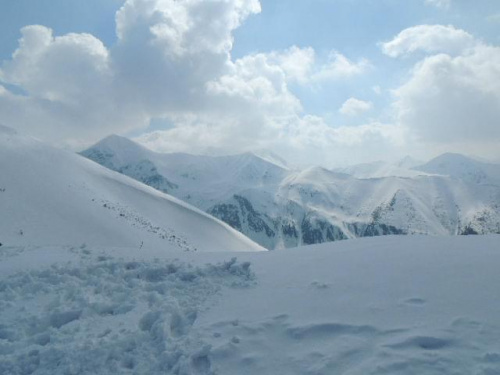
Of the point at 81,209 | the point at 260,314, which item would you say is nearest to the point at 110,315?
the point at 260,314

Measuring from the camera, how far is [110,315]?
322 inches

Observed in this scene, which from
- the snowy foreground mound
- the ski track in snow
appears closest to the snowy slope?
the ski track in snow

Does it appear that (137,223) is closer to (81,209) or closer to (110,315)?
(81,209)

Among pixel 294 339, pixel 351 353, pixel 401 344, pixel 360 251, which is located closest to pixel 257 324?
pixel 294 339

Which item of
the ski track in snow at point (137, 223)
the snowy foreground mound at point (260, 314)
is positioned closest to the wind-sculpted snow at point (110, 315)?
the snowy foreground mound at point (260, 314)

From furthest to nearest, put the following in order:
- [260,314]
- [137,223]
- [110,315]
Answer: [137,223]
[110,315]
[260,314]

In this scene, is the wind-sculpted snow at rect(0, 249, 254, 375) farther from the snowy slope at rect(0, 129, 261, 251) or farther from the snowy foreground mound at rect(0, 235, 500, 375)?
the snowy slope at rect(0, 129, 261, 251)

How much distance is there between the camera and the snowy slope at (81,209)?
30312 millimetres

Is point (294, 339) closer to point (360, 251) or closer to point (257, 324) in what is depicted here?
point (257, 324)

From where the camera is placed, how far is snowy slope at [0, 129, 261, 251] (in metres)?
30.3

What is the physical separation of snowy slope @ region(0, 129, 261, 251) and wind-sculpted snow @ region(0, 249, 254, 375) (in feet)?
31.8

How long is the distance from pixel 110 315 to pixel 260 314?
297cm

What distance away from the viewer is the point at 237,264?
10812mm

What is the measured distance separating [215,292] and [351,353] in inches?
151
